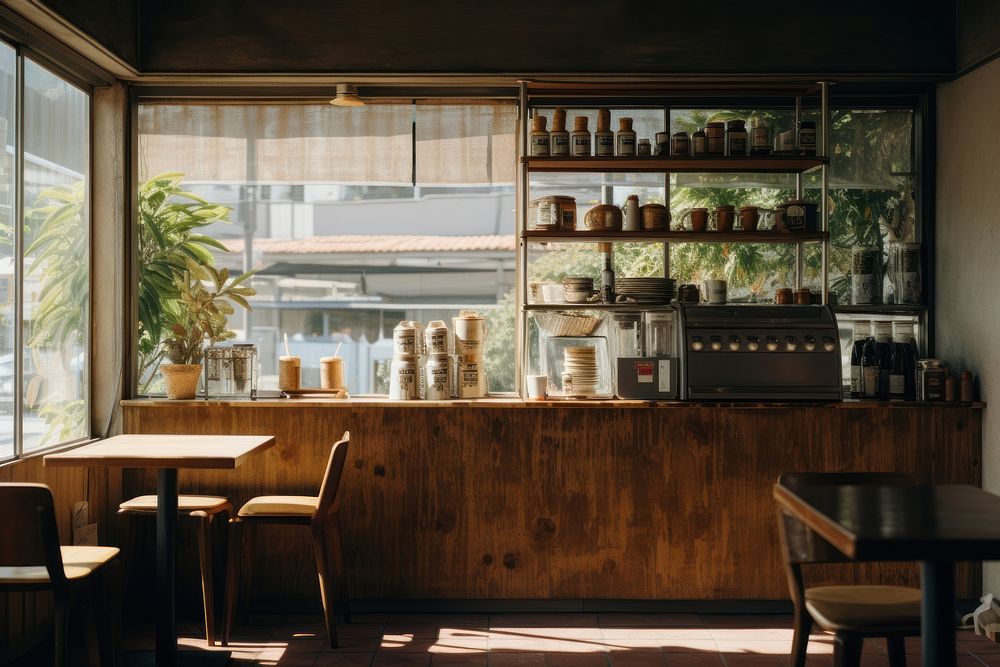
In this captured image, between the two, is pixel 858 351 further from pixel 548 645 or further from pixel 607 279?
pixel 548 645

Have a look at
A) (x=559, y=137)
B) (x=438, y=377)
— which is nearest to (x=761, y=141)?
(x=559, y=137)

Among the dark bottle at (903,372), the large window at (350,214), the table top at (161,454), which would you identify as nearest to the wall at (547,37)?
the large window at (350,214)

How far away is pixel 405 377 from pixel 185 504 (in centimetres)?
114

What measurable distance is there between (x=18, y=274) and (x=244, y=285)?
1.20 meters

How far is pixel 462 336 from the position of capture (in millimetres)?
4457

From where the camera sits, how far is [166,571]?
136 inches

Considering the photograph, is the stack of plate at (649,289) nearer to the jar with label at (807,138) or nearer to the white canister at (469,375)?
the white canister at (469,375)

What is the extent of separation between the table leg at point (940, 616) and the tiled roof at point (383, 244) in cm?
283

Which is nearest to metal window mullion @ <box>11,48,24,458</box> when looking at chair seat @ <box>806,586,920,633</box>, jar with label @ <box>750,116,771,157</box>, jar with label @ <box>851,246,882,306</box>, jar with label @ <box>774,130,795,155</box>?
chair seat @ <box>806,586,920,633</box>

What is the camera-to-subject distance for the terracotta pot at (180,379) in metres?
4.41

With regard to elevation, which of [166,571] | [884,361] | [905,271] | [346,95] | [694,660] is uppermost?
[346,95]

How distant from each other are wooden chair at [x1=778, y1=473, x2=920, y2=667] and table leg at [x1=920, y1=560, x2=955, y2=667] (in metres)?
0.21

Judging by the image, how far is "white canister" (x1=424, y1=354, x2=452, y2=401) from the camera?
14.5ft

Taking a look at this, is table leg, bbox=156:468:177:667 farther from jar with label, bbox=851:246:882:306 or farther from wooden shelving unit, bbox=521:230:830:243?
jar with label, bbox=851:246:882:306
